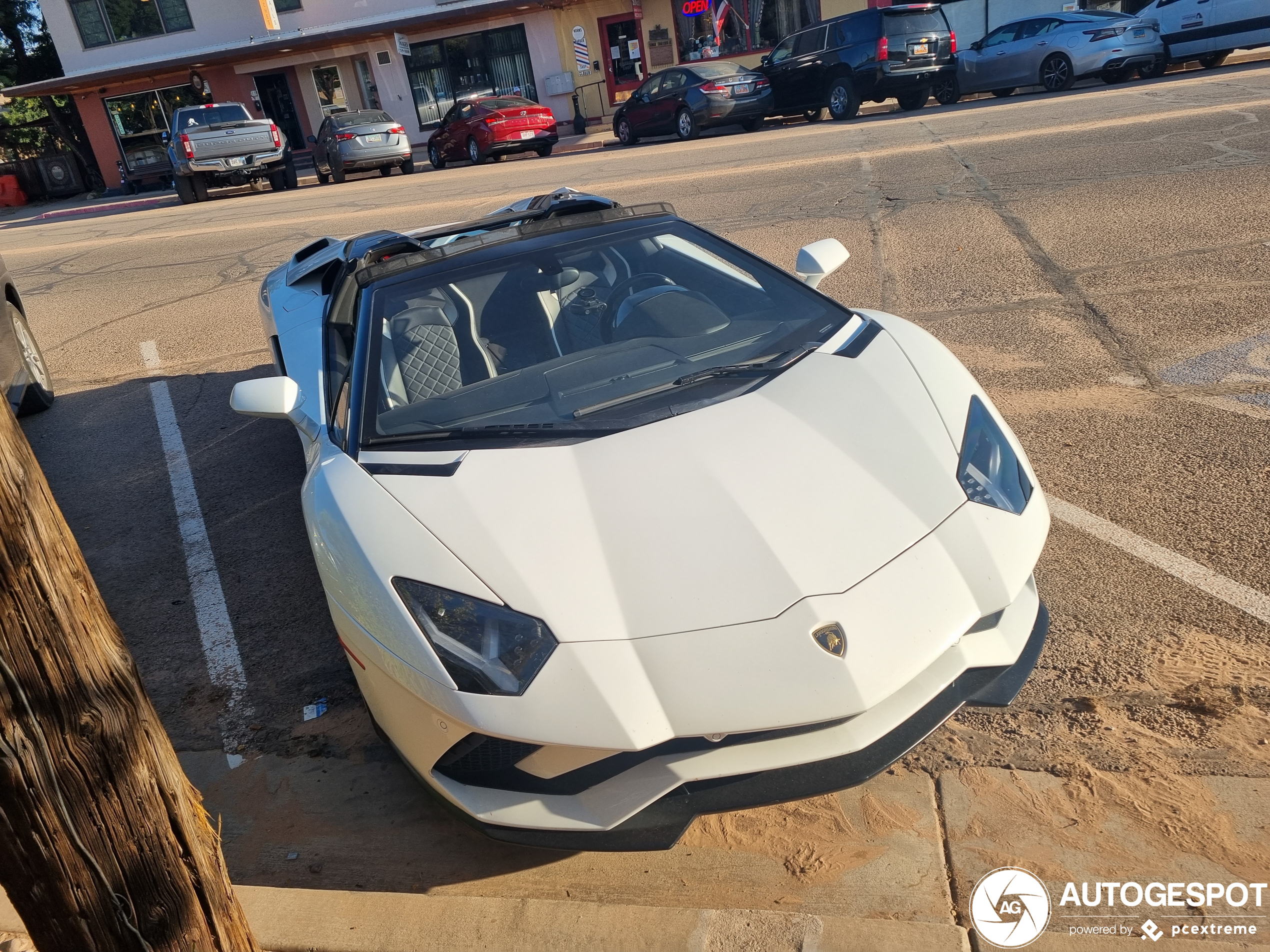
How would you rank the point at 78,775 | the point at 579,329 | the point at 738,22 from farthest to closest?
1. the point at 738,22
2. the point at 579,329
3. the point at 78,775

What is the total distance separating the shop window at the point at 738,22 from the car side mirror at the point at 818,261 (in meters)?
26.8

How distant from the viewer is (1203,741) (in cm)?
271

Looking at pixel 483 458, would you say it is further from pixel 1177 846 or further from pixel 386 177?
pixel 386 177

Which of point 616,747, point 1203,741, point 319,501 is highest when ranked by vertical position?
point 319,501

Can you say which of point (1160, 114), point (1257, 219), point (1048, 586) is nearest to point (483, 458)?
point (1048, 586)

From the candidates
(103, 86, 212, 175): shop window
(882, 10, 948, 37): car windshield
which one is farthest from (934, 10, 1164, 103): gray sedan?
(103, 86, 212, 175): shop window

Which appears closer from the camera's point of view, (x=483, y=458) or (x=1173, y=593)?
(x=483, y=458)

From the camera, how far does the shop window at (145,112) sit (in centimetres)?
3119

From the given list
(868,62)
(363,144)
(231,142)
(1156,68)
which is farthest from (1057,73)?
(231,142)

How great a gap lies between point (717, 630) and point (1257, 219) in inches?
273

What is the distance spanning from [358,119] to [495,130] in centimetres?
295

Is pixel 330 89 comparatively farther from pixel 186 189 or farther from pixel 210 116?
pixel 186 189

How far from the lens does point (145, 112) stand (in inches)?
1235

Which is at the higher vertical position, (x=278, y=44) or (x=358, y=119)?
(x=278, y=44)
